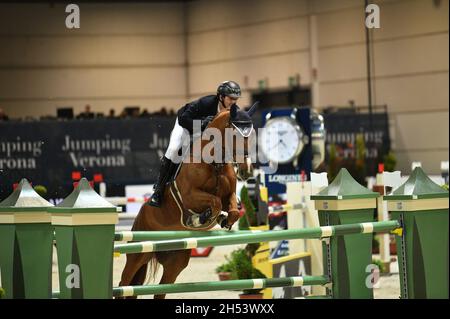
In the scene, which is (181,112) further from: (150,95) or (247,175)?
(150,95)

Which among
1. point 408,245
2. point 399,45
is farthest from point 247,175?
point 399,45

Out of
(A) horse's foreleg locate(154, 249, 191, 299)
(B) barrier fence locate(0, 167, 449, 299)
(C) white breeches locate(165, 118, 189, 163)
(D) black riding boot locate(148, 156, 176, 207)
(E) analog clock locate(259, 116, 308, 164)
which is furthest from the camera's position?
(E) analog clock locate(259, 116, 308, 164)

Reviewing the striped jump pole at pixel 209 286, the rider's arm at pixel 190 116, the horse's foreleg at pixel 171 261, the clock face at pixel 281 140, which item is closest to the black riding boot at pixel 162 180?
Answer: the rider's arm at pixel 190 116

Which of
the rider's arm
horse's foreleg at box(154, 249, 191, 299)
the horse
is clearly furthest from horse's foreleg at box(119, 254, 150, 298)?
the rider's arm

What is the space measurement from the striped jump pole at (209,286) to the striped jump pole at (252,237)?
0.17 m

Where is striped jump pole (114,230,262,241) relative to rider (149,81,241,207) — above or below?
below

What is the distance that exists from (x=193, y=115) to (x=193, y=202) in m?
0.70

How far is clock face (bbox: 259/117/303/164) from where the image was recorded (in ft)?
32.0

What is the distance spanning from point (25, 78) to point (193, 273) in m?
11.2

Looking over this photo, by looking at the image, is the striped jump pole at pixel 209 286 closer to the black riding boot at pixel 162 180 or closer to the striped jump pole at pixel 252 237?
the striped jump pole at pixel 252 237

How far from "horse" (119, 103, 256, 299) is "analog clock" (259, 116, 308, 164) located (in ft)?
12.1

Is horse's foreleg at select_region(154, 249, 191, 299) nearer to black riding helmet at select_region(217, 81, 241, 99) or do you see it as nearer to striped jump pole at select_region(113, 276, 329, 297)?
black riding helmet at select_region(217, 81, 241, 99)
